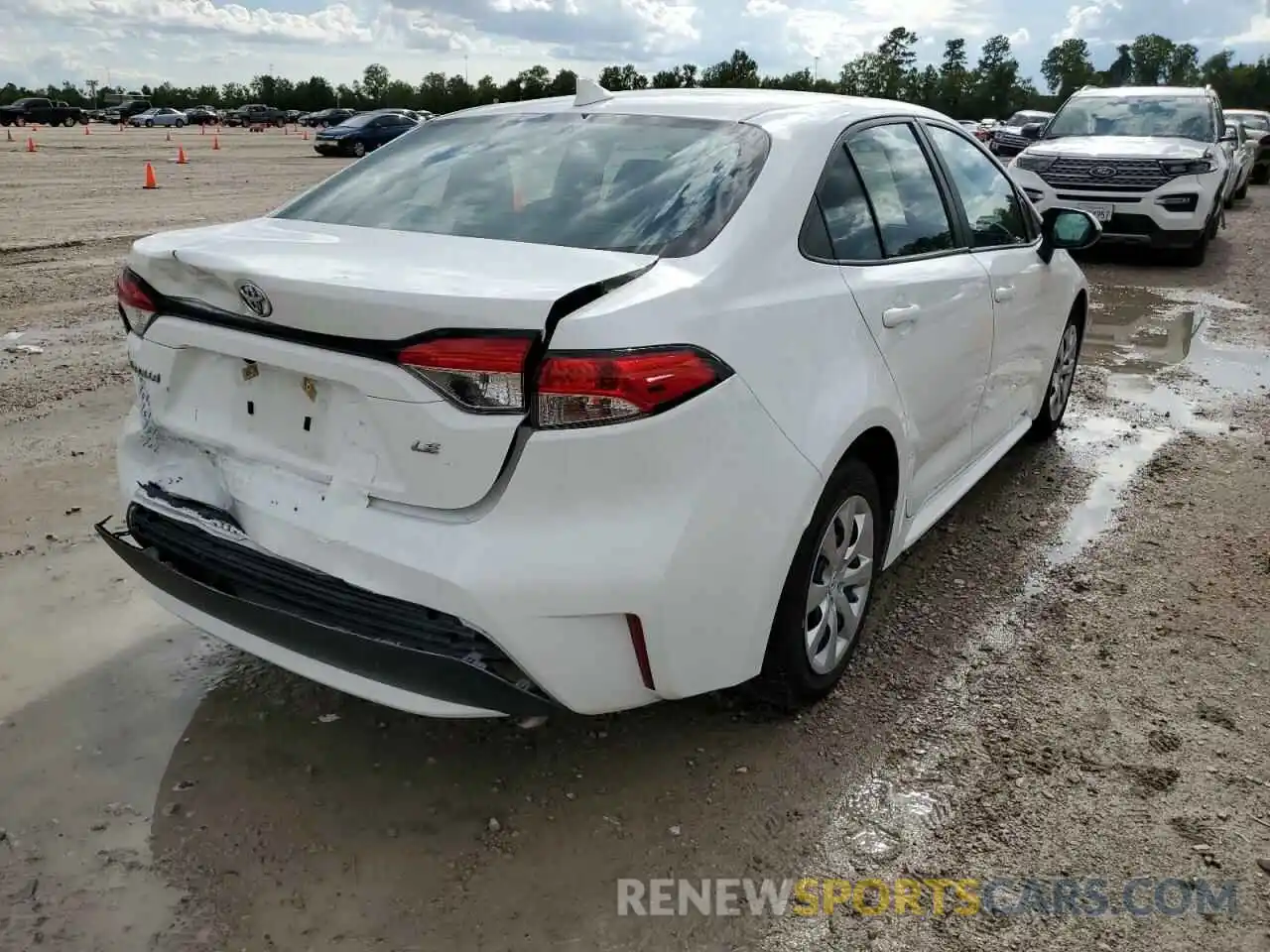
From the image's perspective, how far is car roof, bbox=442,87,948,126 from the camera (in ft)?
10.3

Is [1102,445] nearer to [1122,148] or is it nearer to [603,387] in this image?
[603,387]

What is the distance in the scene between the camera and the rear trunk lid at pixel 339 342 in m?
2.20

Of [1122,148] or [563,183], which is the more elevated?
[563,183]

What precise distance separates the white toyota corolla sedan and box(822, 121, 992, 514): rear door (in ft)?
0.07

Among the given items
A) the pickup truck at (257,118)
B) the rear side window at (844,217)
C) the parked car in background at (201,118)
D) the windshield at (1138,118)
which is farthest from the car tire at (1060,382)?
the pickup truck at (257,118)

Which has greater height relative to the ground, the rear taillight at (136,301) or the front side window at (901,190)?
the front side window at (901,190)

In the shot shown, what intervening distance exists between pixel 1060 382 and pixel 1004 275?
65.9 inches

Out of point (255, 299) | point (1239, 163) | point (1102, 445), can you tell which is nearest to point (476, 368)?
point (255, 299)

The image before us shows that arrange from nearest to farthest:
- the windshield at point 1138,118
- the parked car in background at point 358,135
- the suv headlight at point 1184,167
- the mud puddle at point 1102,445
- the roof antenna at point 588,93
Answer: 1. the mud puddle at point 1102,445
2. the roof antenna at point 588,93
3. the suv headlight at point 1184,167
4. the windshield at point 1138,118
5. the parked car in background at point 358,135

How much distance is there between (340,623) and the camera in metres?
2.40

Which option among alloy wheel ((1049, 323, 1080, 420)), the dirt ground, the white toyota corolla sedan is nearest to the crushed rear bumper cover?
the white toyota corolla sedan

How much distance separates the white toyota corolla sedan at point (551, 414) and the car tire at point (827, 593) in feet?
0.04

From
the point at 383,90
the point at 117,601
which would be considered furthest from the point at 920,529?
the point at 383,90

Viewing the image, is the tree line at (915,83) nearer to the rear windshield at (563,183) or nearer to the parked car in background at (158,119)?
the parked car in background at (158,119)
